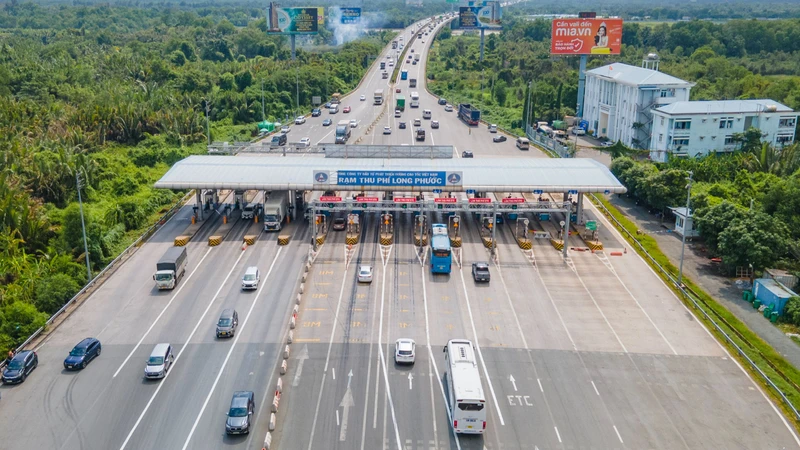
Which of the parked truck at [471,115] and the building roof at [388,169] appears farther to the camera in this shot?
the parked truck at [471,115]

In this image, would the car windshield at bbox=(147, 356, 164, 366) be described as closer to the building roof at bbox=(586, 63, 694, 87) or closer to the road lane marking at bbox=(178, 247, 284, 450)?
the road lane marking at bbox=(178, 247, 284, 450)

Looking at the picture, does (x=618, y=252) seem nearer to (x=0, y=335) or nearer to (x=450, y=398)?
(x=450, y=398)

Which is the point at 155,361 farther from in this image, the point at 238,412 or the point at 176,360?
the point at 238,412

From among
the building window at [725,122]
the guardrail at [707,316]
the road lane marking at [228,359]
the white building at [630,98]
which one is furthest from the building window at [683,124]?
the road lane marking at [228,359]

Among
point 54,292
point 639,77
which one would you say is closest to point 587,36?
point 639,77

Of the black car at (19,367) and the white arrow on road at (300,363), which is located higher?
the black car at (19,367)

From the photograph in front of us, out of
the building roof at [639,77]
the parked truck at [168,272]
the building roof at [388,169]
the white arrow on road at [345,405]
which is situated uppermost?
the building roof at [639,77]

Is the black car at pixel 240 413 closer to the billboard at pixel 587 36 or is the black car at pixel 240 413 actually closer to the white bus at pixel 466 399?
the white bus at pixel 466 399
